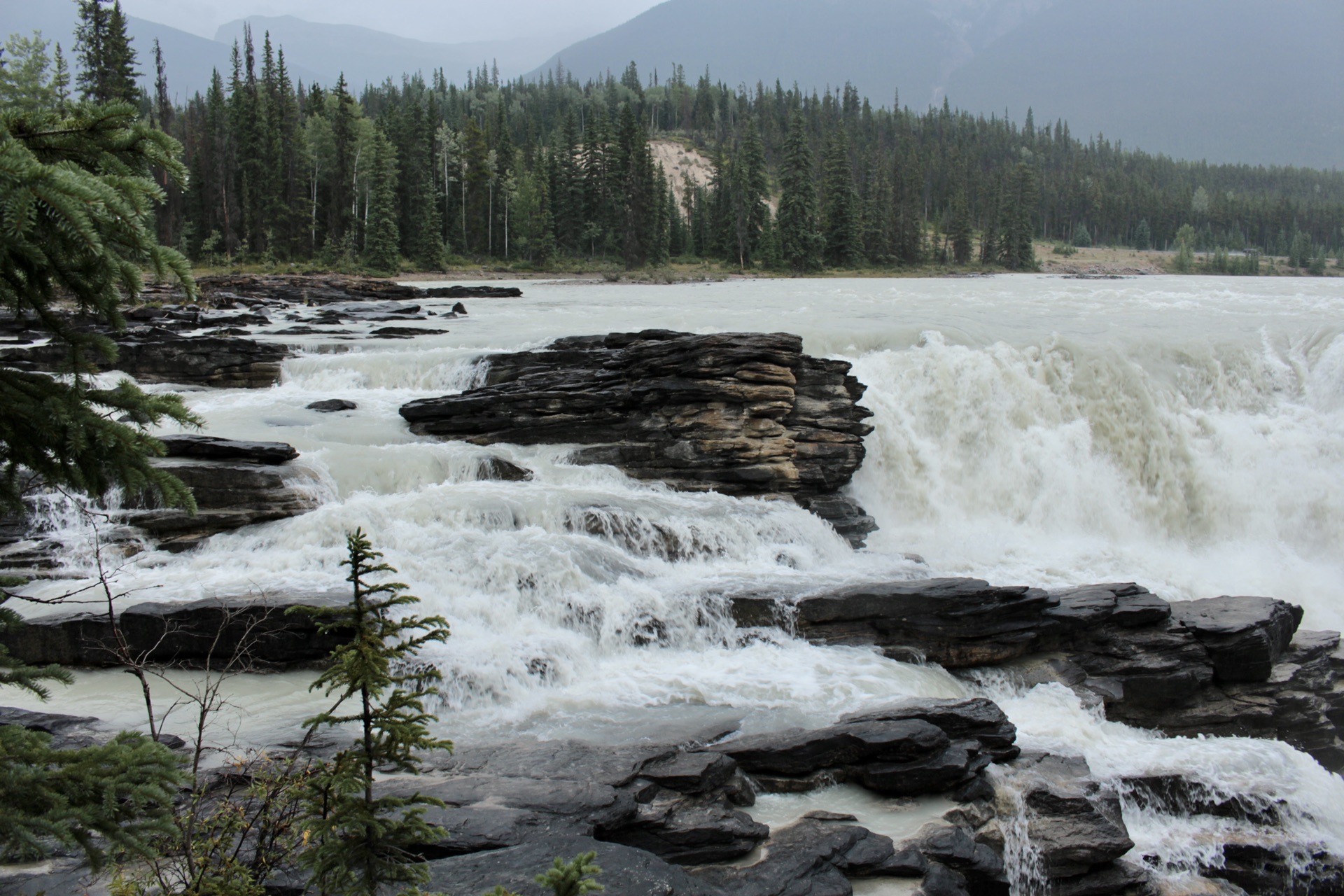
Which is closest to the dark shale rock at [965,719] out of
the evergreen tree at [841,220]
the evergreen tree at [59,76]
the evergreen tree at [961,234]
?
the evergreen tree at [59,76]

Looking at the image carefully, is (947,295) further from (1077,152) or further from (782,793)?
(1077,152)

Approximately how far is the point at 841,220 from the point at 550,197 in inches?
1136

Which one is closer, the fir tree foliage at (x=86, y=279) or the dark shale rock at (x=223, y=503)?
the fir tree foliage at (x=86, y=279)

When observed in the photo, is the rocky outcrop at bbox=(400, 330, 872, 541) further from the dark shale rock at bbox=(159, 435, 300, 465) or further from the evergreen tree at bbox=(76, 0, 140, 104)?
the evergreen tree at bbox=(76, 0, 140, 104)

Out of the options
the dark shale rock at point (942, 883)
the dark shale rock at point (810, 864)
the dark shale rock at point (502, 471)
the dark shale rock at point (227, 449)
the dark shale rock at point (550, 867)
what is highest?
the dark shale rock at point (227, 449)

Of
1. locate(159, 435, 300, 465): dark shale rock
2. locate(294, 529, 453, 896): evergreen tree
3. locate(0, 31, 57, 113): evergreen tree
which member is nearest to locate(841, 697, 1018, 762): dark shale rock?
locate(294, 529, 453, 896): evergreen tree

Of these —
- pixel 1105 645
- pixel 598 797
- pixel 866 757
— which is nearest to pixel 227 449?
pixel 598 797

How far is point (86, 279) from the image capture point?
3309mm

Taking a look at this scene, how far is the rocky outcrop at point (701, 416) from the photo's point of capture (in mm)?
17625

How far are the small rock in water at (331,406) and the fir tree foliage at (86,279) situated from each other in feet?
53.9

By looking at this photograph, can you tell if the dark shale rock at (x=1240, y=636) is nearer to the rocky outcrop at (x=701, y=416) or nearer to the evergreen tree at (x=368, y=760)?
the rocky outcrop at (x=701, y=416)

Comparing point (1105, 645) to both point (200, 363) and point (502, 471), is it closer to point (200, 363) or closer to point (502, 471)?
point (502, 471)

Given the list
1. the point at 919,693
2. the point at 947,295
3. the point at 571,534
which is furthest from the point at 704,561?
the point at 947,295

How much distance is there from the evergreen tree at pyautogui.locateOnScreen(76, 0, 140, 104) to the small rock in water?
156ft
